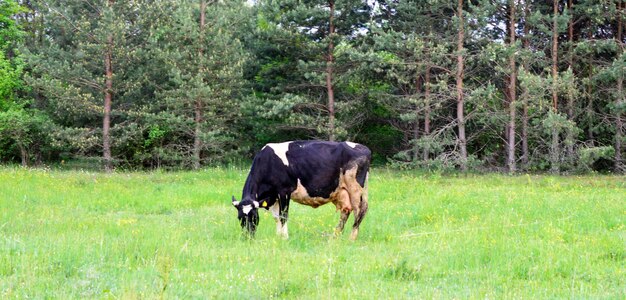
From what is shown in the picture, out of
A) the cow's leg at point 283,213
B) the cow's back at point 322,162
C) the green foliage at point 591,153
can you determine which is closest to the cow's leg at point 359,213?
the cow's back at point 322,162

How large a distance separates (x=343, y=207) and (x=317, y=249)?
6.15 feet

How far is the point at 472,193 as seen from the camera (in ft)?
54.4

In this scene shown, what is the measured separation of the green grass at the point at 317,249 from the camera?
6.27 metres

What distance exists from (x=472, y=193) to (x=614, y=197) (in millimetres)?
3606

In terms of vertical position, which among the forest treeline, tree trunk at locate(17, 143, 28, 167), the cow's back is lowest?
tree trunk at locate(17, 143, 28, 167)

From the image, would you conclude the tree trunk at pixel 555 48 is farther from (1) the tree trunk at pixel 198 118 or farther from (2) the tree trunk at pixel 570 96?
(1) the tree trunk at pixel 198 118

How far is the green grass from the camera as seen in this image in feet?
20.6

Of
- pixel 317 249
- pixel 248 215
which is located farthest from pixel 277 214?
pixel 317 249

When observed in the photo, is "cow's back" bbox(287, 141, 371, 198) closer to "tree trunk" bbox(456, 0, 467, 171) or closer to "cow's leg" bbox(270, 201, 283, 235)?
"cow's leg" bbox(270, 201, 283, 235)

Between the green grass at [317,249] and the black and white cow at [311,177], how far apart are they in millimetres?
593

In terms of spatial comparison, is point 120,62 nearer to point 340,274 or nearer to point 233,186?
point 233,186

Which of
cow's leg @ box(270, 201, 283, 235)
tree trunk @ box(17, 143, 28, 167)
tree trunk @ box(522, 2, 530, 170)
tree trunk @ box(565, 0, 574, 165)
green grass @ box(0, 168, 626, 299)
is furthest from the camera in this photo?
tree trunk @ box(17, 143, 28, 167)

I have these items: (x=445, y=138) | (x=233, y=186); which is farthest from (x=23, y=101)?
(x=445, y=138)

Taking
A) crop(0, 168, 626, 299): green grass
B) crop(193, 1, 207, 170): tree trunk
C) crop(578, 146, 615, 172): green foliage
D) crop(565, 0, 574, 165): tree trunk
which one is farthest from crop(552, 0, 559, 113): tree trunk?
crop(193, 1, 207, 170): tree trunk
